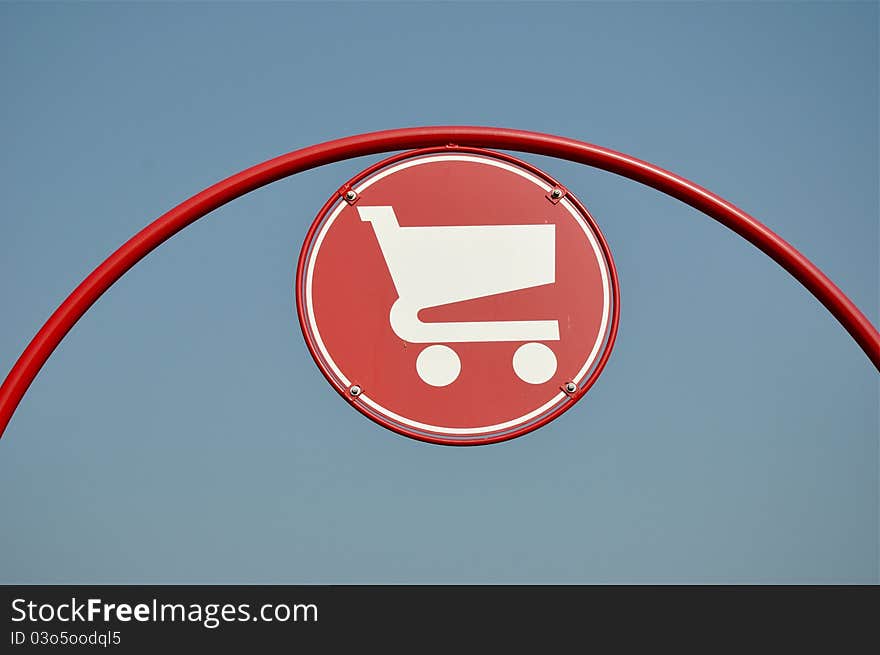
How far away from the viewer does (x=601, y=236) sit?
15.1 ft

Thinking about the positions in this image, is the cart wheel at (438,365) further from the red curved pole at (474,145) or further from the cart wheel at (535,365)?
the red curved pole at (474,145)

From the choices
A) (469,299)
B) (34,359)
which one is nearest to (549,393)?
(469,299)

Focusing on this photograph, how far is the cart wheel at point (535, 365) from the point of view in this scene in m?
4.50

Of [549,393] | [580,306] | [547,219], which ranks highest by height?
[547,219]

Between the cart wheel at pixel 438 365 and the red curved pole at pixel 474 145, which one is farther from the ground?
the red curved pole at pixel 474 145

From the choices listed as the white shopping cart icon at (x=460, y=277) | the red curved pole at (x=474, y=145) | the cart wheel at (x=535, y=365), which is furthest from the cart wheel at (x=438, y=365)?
the red curved pole at (x=474, y=145)

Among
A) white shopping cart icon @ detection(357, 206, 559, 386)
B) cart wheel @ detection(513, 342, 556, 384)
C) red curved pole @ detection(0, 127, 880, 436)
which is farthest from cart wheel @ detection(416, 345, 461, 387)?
red curved pole @ detection(0, 127, 880, 436)

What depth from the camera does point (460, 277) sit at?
181 inches

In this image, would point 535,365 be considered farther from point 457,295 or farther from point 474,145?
point 474,145

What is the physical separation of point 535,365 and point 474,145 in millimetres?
1084

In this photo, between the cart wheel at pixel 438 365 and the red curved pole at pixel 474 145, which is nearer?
the cart wheel at pixel 438 365
